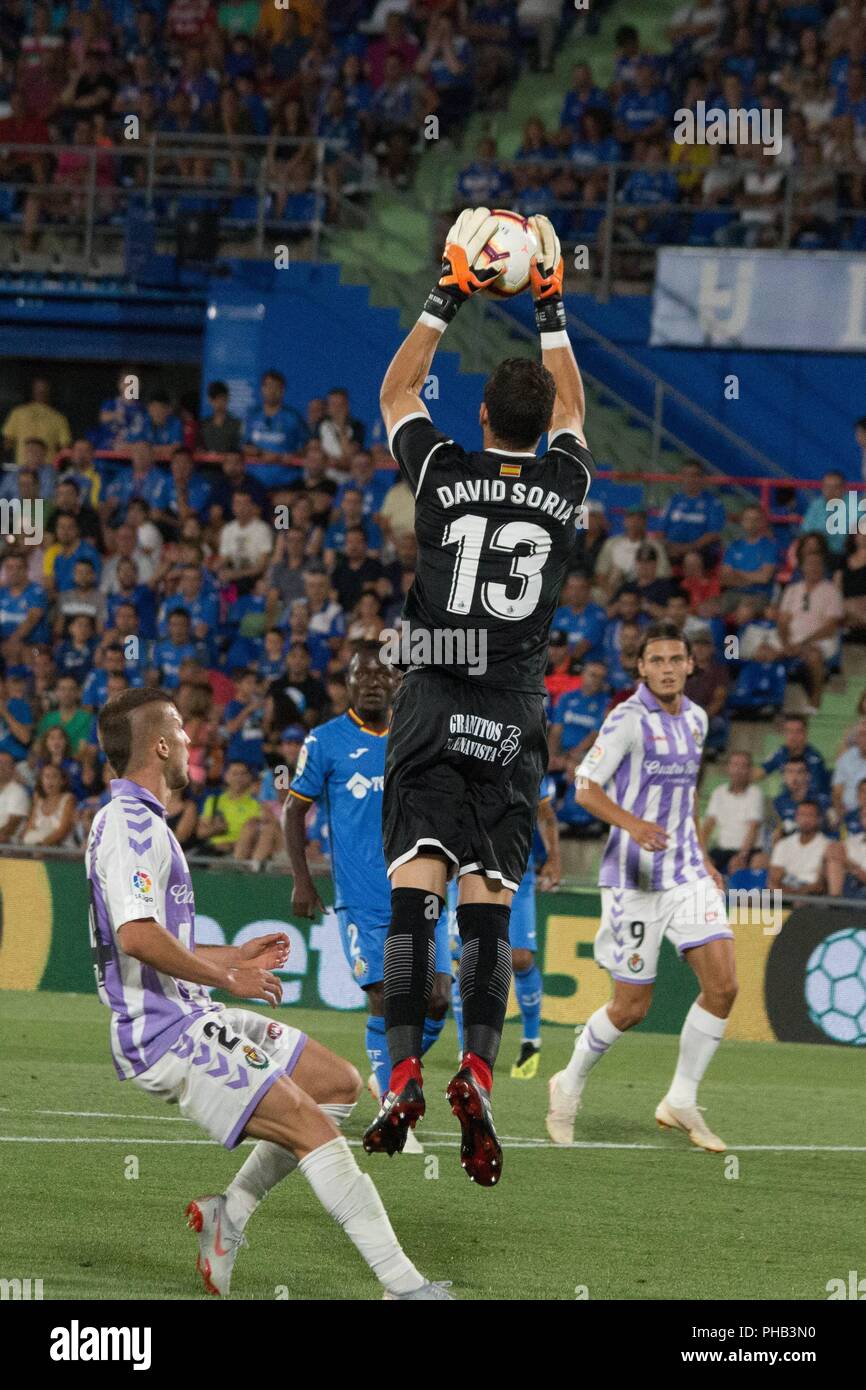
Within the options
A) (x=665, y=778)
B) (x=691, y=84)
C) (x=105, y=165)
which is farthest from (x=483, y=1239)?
(x=105, y=165)

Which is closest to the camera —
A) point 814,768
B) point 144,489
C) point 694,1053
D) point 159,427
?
point 694,1053

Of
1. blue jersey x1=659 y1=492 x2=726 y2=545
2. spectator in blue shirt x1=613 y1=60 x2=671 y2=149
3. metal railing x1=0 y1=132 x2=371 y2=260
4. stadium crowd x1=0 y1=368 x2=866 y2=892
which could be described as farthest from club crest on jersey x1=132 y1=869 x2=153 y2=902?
spectator in blue shirt x1=613 y1=60 x2=671 y2=149

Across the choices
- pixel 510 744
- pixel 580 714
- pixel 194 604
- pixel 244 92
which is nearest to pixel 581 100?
pixel 244 92

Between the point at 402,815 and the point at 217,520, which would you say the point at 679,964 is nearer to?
the point at 217,520

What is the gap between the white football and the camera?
Result: 6496mm

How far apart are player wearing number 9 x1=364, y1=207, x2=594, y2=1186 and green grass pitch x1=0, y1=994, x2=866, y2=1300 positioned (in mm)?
948

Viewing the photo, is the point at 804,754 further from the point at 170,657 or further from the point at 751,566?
the point at 170,657

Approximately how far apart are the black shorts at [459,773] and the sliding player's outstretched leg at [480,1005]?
0.40 ft

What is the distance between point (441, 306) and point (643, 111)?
1567cm

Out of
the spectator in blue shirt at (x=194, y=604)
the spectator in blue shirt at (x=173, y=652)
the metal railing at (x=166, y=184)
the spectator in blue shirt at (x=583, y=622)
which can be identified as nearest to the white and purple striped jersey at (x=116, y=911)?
the spectator in blue shirt at (x=583, y=622)

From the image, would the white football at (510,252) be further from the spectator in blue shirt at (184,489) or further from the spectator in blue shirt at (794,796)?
the spectator in blue shirt at (184,489)

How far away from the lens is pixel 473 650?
21.1ft

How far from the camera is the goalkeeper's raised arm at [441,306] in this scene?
6504 mm

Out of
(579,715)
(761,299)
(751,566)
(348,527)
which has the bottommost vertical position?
(579,715)
